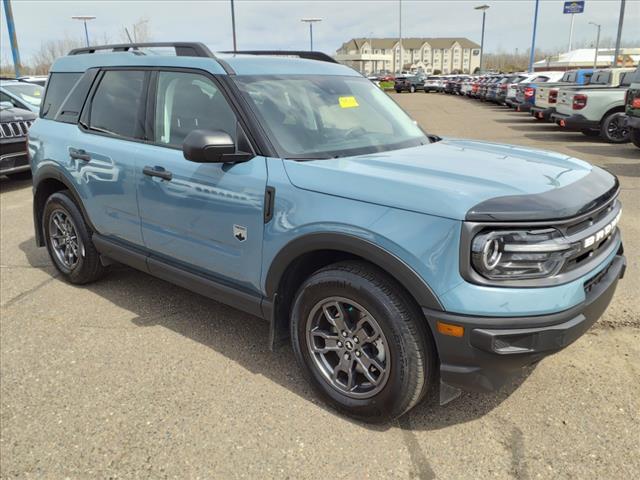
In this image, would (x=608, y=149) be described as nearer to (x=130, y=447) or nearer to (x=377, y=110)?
(x=377, y=110)

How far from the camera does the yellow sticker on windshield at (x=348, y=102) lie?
363 centimetres

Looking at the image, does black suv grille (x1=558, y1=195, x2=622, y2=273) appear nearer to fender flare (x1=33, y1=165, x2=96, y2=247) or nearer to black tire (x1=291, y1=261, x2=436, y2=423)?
black tire (x1=291, y1=261, x2=436, y2=423)

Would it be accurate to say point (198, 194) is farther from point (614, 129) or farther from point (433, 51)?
point (433, 51)

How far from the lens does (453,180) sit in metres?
2.58

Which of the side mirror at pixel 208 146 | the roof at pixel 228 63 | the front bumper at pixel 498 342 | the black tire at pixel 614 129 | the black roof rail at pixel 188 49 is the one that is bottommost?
the black tire at pixel 614 129

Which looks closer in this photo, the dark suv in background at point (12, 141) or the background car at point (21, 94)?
the dark suv in background at point (12, 141)

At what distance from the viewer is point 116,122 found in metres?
4.06

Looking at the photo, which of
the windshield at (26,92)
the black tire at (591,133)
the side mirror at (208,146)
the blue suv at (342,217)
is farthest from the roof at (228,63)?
the black tire at (591,133)

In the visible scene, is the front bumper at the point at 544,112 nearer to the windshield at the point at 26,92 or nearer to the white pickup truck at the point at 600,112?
the white pickup truck at the point at 600,112

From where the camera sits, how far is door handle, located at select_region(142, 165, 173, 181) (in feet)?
11.4

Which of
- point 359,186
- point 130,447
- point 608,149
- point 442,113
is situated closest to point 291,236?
point 359,186

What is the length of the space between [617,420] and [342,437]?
Result: 1.39m

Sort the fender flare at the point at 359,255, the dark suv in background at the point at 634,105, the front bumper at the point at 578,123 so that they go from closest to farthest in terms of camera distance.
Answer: the fender flare at the point at 359,255
the dark suv in background at the point at 634,105
the front bumper at the point at 578,123

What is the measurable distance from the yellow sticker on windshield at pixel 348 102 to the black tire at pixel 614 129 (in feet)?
36.7
